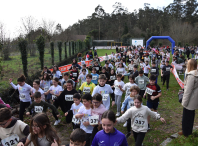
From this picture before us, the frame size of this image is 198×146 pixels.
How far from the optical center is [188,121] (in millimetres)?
4398

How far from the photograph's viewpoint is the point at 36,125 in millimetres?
2576

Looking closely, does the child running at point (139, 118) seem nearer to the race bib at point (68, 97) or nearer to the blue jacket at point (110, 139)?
the blue jacket at point (110, 139)

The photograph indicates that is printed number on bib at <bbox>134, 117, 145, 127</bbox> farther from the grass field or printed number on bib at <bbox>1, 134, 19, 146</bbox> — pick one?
printed number on bib at <bbox>1, 134, 19, 146</bbox>

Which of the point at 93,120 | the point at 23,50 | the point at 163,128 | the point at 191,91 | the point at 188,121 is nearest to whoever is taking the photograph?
the point at 93,120

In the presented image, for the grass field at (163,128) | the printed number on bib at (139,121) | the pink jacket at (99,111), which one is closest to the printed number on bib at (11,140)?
the pink jacket at (99,111)

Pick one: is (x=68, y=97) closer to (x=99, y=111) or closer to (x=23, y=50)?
(x=99, y=111)

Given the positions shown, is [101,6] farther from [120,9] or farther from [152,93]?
[152,93]

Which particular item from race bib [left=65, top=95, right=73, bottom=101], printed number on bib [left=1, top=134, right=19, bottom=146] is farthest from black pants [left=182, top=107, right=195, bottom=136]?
printed number on bib [left=1, top=134, right=19, bottom=146]

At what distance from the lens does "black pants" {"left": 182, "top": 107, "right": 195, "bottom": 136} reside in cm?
432

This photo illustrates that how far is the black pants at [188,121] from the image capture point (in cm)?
432

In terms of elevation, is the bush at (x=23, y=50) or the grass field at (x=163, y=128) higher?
the bush at (x=23, y=50)

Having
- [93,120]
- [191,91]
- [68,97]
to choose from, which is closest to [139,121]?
[93,120]

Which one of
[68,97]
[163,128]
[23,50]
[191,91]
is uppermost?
[23,50]

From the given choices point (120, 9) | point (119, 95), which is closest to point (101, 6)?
point (120, 9)
